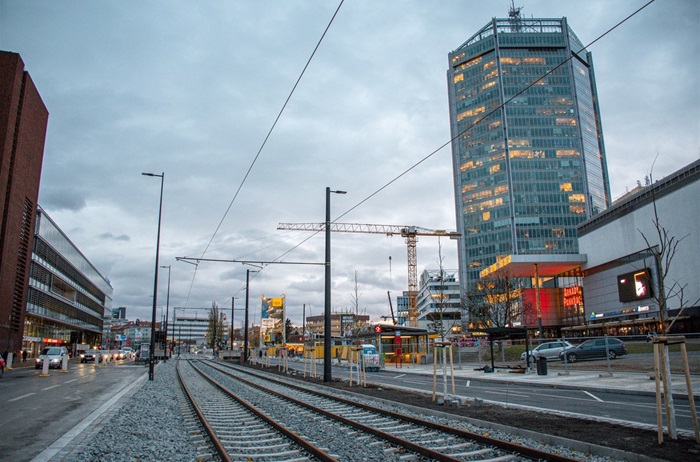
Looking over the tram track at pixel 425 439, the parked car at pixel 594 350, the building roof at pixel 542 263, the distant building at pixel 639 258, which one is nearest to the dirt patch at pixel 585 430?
the tram track at pixel 425 439

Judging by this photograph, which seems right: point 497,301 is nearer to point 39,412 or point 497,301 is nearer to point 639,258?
point 639,258

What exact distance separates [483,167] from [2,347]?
132 metres

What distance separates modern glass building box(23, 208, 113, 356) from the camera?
62312 millimetres

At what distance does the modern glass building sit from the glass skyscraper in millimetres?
99646

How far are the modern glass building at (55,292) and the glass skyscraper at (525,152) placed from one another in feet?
327

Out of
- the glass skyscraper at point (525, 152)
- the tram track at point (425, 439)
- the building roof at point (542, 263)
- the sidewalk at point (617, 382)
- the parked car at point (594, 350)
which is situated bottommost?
the sidewalk at point (617, 382)

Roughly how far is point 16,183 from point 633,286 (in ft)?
236

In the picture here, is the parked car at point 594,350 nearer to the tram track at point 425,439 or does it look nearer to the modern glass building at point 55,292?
the tram track at point 425,439

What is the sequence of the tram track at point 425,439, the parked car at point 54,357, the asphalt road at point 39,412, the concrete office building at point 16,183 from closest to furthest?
the tram track at point 425,439
the asphalt road at point 39,412
the parked car at point 54,357
the concrete office building at point 16,183

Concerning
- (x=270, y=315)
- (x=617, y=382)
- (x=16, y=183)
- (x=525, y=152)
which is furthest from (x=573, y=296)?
(x=16, y=183)

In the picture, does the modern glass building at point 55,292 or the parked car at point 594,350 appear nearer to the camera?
the parked car at point 594,350

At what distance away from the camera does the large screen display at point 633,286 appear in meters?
60.8

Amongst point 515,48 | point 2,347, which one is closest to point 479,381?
point 2,347

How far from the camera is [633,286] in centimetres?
6347
